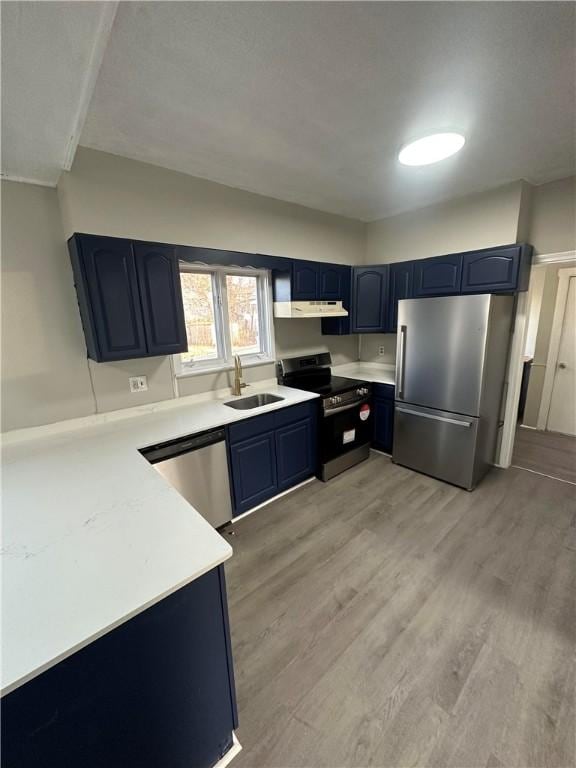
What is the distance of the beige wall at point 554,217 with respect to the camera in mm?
2549

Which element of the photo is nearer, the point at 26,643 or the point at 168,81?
the point at 26,643

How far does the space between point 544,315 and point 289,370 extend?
332 cm

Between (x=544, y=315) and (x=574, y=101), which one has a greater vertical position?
(x=574, y=101)

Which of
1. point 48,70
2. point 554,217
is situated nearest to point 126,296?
point 48,70

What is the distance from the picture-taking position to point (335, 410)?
2.97 m

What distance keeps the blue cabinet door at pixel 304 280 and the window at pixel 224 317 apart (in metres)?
0.29

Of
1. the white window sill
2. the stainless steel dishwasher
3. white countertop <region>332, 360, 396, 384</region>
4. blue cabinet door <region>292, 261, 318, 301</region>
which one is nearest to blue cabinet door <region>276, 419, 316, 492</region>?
the stainless steel dishwasher

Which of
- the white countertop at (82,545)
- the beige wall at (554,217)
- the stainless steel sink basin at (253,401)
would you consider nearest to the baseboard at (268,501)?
the stainless steel sink basin at (253,401)

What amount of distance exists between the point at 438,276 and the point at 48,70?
118 inches

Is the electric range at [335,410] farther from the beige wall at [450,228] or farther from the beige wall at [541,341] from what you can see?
the beige wall at [541,341]

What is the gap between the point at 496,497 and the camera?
269 cm

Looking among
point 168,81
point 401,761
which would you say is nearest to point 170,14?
point 168,81

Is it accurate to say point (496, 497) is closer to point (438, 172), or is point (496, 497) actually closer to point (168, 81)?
point (438, 172)

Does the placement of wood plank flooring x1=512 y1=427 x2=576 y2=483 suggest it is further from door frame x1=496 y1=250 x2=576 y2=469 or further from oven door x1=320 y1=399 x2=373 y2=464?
oven door x1=320 y1=399 x2=373 y2=464
